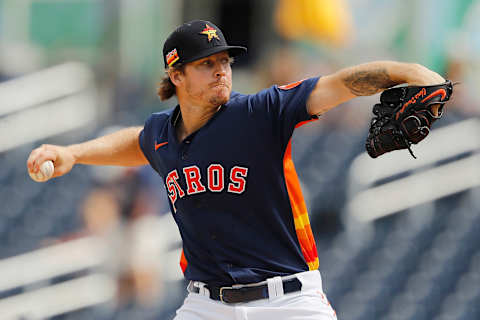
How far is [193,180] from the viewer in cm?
331

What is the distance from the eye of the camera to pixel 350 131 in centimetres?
739

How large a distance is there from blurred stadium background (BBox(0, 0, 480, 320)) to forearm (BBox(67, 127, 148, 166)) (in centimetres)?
240

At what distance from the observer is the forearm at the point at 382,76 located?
2.84 meters

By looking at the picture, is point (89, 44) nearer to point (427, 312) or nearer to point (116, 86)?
point (116, 86)

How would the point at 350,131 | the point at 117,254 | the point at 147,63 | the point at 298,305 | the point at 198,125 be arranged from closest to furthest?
the point at 298,305 → the point at 198,125 → the point at 117,254 → the point at 350,131 → the point at 147,63

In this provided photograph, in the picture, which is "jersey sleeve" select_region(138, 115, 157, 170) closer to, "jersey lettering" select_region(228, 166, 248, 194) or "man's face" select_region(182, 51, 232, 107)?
"man's face" select_region(182, 51, 232, 107)

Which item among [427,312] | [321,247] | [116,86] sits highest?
[116,86]

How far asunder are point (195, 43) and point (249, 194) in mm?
669

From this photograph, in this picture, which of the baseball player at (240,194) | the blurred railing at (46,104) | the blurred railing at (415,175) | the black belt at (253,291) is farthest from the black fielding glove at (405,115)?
the blurred railing at (46,104)

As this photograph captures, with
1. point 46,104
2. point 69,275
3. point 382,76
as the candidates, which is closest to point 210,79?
point 382,76

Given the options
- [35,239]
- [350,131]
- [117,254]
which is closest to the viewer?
[117,254]

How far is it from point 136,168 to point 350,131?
2.19m

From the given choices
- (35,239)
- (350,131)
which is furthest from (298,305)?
(350,131)

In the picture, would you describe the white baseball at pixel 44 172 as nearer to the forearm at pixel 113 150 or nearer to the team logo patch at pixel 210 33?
the forearm at pixel 113 150
